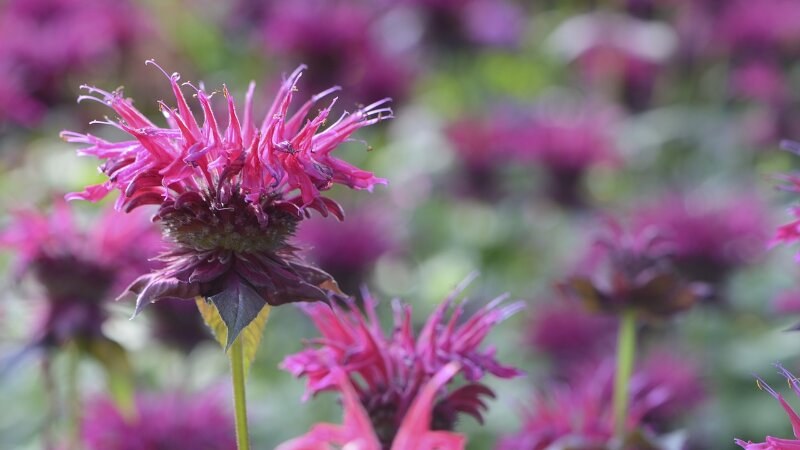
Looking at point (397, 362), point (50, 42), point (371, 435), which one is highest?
point (50, 42)

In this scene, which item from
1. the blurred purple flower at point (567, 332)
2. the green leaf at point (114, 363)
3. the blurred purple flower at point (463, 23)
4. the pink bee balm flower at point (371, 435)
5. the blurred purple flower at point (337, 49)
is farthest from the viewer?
the blurred purple flower at point (463, 23)

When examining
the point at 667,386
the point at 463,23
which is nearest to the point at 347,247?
the point at 667,386

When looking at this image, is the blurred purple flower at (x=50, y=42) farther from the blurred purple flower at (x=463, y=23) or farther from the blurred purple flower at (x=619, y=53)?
the blurred purple flower at (x=619, y=53)

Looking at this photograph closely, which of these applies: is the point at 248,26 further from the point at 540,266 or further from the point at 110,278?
the point at 110,278

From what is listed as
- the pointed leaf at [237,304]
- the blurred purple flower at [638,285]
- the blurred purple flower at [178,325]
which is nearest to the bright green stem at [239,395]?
the pointed leaf at [237,304]

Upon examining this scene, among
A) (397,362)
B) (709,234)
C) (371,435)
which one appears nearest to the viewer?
(371,435)

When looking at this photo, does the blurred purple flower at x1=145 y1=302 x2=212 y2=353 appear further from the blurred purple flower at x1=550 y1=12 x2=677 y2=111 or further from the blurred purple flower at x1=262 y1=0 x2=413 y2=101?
the blurred purple flower at x1=550 y1=12 x2=677 y2=111

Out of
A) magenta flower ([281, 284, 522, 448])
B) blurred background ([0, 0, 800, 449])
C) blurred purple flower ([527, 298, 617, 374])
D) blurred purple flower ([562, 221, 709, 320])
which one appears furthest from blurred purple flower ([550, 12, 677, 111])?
magenta flower ([281, 284, 522, 448])

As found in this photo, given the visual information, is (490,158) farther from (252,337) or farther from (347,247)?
(252,337)
